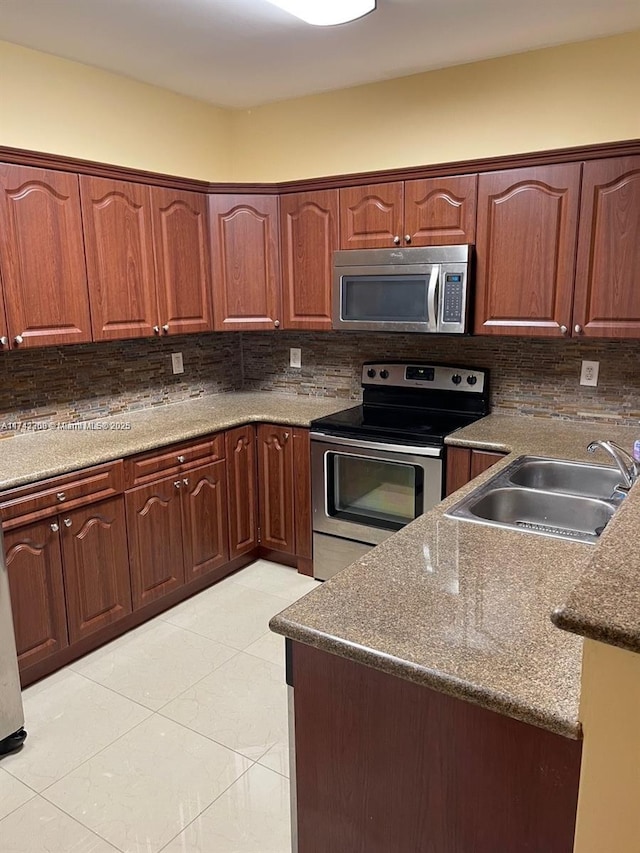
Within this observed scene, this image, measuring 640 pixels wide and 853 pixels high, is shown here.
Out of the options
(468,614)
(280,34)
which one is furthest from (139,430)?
(468,614)

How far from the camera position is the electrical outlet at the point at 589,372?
9.29 ft

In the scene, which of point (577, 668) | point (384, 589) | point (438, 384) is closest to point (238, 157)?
point (438, 384)

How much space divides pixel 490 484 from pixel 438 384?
1.22 metres

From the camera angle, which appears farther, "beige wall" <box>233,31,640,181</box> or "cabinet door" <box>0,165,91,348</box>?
"beige wall" <box>233,31,640,181</box>

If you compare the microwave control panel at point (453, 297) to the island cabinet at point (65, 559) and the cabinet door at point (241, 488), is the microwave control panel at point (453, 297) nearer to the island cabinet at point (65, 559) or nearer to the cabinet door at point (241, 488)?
the cabinet door at point (241, 488)

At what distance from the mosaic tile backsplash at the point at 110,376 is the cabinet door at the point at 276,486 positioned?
67 cm

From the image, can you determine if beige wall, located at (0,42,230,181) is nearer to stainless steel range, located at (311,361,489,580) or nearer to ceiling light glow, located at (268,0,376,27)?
ceiling light glow, located at (268,0,376,27)

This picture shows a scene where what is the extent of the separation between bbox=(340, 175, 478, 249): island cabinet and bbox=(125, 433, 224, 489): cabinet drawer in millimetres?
1200

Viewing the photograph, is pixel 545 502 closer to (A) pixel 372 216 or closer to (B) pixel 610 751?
(B) pixel 610 751

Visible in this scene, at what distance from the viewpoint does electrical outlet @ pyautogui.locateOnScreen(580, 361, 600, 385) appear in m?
2.83

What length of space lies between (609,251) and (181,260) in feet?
6.48

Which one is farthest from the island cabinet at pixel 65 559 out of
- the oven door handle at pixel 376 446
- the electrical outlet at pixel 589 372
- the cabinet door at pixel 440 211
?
the electrical outlet at pixel 589 372

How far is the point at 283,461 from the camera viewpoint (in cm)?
319

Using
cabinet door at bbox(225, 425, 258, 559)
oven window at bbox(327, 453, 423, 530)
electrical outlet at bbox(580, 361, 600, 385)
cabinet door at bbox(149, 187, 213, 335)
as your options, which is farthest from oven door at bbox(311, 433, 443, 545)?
cabinet door at bbox(149, 187, 213, 335)
